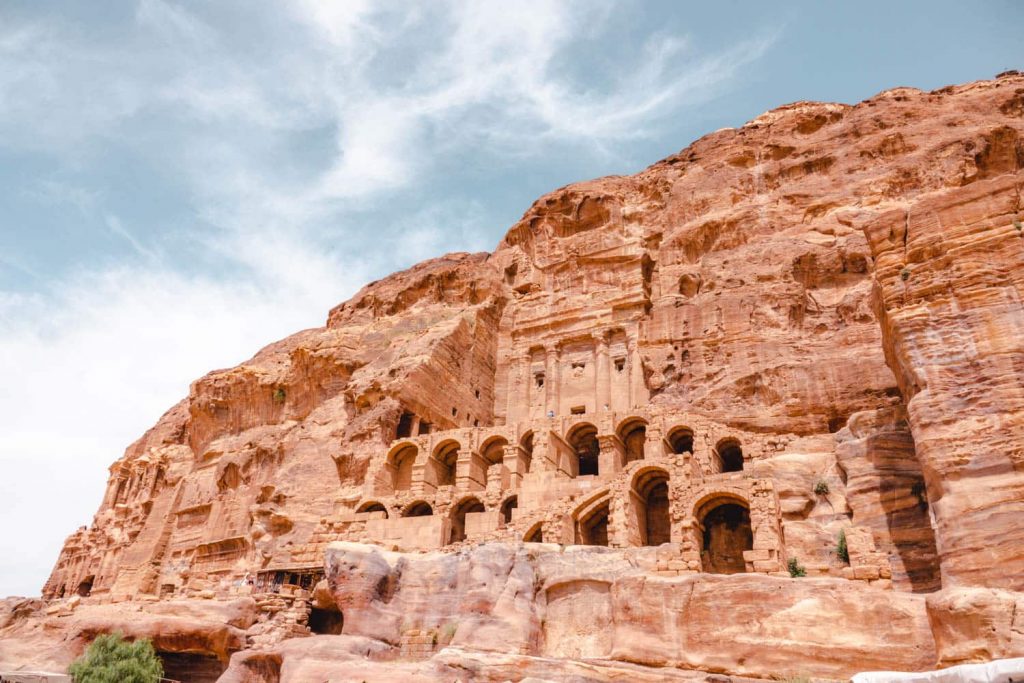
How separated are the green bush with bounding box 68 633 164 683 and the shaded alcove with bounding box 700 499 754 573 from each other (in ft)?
58.4

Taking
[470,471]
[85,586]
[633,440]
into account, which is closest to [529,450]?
[470,471]

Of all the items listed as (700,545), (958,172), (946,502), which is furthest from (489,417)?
(946,502)

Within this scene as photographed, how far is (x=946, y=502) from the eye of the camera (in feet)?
60.4

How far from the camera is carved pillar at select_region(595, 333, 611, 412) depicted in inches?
1703

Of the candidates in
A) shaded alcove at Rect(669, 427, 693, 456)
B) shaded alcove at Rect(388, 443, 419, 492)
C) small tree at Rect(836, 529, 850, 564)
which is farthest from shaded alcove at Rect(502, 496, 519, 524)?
small tree at Rect(836, 529, 850, 564)

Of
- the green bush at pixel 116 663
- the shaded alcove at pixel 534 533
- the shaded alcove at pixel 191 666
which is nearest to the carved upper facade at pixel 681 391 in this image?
the shaded alcove at pixel 534 533

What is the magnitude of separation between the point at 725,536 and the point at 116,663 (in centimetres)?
1965

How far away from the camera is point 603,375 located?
1742 inches

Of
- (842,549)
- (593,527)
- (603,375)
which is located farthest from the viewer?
(603,375)

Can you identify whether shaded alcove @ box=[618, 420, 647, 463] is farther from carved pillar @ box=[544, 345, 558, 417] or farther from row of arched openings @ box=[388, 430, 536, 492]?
carved pillar @ box=[544, 345, 558, 417]

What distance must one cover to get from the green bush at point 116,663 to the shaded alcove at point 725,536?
17.8 metres

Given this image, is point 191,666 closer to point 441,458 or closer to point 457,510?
point 457,510

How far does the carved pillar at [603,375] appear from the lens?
1703 inches

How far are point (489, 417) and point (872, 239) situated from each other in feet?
95.9
